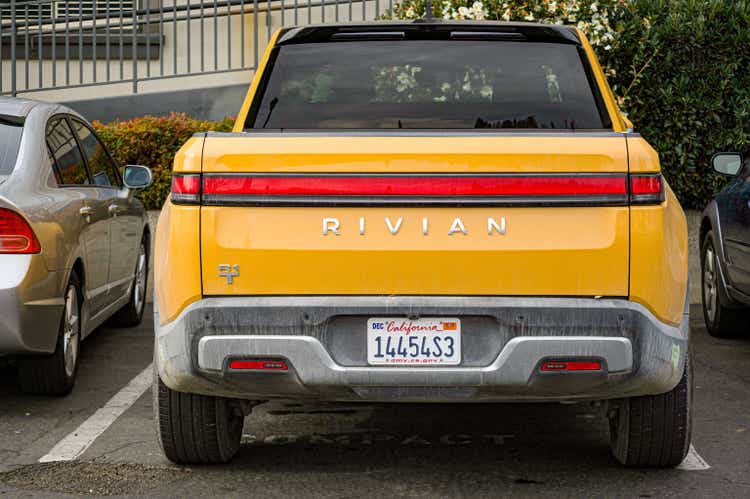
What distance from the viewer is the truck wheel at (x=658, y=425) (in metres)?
5.18

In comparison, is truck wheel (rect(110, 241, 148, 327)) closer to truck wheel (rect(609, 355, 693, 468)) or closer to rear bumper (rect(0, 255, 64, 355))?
rear bumper (rect(0, 255, 64, 355))

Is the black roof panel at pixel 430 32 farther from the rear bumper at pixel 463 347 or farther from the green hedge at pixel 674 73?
the green hedge at pixel 674 73

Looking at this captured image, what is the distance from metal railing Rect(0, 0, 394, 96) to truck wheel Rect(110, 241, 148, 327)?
5.29 metres

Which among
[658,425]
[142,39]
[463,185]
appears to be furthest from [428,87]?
[142,39]

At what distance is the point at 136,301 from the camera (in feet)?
31.3

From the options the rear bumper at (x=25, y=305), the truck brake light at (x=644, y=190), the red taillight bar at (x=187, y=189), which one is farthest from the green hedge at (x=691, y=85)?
the red taillight bar at (x=187, y=189)

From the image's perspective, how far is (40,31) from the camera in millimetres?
14172

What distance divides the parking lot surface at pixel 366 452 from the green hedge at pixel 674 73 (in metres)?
4.63

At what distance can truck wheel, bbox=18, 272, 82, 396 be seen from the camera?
22.4 feet

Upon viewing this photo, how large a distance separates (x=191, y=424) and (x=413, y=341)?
1091 mm

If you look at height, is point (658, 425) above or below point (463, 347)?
A: below

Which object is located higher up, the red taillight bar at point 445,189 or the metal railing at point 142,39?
the red taillight bar at point 445,189

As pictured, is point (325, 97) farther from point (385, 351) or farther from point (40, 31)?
point (40, 31)

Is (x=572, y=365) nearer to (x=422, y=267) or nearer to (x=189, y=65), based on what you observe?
(x=422, y=267)
